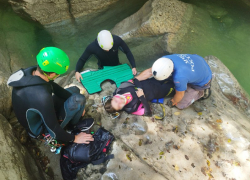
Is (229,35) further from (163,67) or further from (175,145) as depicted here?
(175,145)

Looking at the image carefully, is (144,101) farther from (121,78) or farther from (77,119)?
(77,119)

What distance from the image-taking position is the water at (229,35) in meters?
5.16

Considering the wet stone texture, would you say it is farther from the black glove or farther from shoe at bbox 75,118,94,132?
shoe at bbox 75,118,94,132

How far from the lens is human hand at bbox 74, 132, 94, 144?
8.44 ft

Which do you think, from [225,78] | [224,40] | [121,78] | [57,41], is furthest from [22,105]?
[224,40]

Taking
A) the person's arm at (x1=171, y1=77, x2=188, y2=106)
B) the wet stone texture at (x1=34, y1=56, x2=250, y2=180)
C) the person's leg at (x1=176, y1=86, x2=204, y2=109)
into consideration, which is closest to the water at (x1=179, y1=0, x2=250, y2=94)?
the person's leg at (x1=176, y1=86, x2=204, y2=109)

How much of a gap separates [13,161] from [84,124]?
1.09 metres

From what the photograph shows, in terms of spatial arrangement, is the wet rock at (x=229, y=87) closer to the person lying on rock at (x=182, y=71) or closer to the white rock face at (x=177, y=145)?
the white rock face at (x=177, y=145)

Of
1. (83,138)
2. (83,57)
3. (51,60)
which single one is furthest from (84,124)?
(83,57)

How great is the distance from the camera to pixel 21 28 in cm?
470

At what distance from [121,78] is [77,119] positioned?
1453mm

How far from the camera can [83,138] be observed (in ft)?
8.57

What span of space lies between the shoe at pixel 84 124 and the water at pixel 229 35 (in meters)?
3.95

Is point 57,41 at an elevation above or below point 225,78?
above
